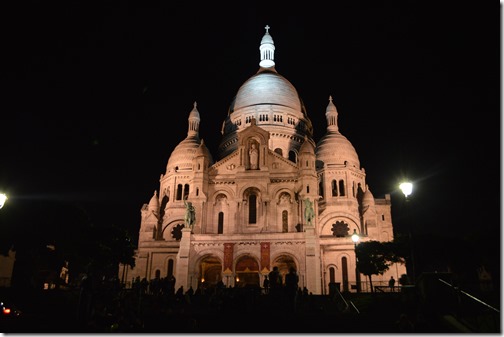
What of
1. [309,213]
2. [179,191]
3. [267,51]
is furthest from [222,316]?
[267,51]

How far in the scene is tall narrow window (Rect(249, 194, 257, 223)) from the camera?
47791 millimetres

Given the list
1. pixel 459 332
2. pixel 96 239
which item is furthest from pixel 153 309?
pixel 96 239

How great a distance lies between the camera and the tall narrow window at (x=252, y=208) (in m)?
47.8

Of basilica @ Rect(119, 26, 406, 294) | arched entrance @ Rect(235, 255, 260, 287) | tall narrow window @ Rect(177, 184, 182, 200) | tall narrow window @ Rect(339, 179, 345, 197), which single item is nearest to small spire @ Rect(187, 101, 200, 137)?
basilica @ Rect(119, 26, 406, 294)

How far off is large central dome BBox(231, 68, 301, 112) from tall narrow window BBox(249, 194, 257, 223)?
20.3m

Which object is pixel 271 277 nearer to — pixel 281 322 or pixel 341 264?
pixel 281 322

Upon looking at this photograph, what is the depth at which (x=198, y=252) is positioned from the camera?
43938mm

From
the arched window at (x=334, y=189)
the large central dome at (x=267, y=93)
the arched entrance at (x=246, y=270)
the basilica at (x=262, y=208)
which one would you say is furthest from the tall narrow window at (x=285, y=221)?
the large central dome at (x=267, y=93)

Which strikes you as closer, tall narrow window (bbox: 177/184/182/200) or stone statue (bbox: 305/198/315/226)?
stone statue (bbox: 305/198/315/226)

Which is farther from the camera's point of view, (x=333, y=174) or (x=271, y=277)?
(x=333, y=174)

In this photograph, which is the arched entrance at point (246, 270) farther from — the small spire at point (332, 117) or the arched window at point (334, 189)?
the small spire at point (332, 117)

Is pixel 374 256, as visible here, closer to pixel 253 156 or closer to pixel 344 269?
pixel 344 269

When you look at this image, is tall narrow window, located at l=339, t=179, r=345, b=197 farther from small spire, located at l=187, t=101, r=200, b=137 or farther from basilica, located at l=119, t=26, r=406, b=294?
small spire, located at l=187, t=101, r=200, b=137

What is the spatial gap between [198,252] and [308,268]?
33.4 ft
